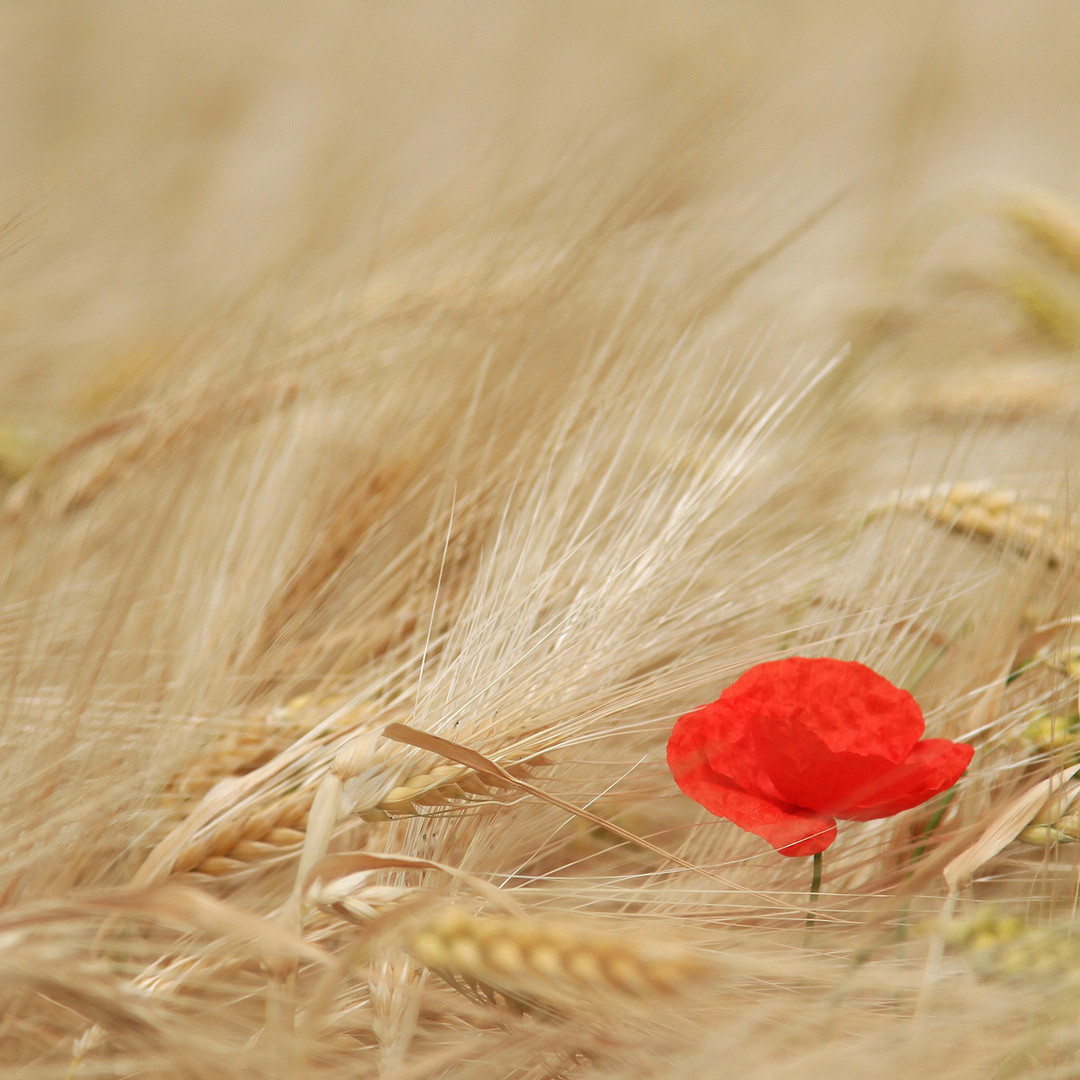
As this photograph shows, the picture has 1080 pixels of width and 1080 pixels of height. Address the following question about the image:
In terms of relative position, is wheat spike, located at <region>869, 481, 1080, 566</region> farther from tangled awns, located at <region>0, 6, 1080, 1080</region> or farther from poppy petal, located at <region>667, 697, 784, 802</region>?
poppy petal, located at <region>667, 697, 784, 802</region>

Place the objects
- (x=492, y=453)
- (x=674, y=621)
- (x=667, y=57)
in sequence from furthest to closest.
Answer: (x=667, y=57) < (x=492, y=453) < (x=674, y=621)

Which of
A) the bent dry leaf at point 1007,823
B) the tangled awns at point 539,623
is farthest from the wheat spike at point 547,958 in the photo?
the bent dry leaf at point 1007,823

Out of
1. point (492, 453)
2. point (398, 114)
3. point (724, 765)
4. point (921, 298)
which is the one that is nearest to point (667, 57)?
point (398, 114)

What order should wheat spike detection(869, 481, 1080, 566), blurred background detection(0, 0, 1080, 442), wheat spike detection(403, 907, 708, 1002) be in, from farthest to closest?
blurred background detection(0, 0, 1080, 442) < wheat spike detection(869, 481, 1080, 566) < wheat spike detection(403, 907, 708, 1002)

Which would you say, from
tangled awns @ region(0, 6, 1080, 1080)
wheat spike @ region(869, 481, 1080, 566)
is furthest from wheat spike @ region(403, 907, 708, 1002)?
wheat spike @ region(869, 481, 1080, 566)

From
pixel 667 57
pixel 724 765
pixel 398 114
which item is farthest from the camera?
pixel 667 57

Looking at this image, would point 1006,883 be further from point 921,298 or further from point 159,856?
point 921,298

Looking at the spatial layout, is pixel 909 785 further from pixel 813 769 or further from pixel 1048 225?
pixel 1048 225

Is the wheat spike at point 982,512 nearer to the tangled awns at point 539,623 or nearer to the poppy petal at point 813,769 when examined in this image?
the tangled awns at point 539,623

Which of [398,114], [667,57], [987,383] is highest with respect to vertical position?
[667,57]
